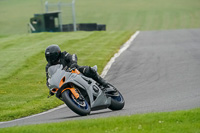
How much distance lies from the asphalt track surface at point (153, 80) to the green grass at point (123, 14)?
94.7 feet

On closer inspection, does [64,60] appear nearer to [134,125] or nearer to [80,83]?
[80,83]

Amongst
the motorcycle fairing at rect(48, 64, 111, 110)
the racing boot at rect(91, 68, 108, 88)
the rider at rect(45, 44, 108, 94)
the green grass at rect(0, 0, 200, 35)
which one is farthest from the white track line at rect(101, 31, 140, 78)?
the green grass at rect(0, 0, 200, 35)

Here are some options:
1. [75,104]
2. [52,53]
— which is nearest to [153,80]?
[52,53]

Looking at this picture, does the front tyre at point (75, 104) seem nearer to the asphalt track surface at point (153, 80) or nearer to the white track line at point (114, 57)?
the asphalt track surface at point (153, 80)

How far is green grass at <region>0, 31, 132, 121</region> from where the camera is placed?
11844 millimetres

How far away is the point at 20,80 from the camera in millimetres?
16219

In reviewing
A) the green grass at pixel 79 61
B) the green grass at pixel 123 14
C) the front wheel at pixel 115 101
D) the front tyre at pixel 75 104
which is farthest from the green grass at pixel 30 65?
the green grass at pixel 123 14

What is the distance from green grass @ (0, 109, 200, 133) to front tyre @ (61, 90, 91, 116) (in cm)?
104

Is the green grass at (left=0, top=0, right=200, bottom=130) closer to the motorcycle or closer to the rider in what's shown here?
the motorcycle

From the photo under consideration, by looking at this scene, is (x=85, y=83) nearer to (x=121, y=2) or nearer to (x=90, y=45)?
(x=90, y=45)

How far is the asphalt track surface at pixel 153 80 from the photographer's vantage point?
9.90 m

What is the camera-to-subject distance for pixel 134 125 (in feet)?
24.3

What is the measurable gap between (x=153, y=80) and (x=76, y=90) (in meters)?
6.07

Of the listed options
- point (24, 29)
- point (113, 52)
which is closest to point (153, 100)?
point (113, 52)
